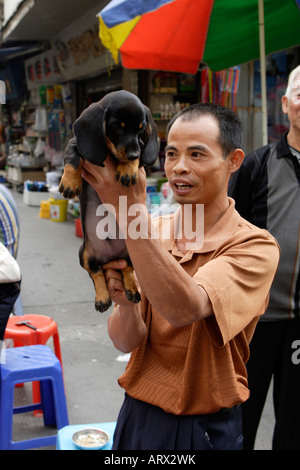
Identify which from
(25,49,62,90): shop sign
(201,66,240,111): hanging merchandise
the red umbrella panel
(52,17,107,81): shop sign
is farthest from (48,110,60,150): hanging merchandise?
the red umbrella panel

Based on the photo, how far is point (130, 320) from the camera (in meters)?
1.54

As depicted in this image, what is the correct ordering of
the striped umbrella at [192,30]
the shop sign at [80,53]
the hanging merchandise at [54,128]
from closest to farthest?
the striped umbrella at [192,30], the shop sign at [80,53], the hanging merchandise at [54,128]

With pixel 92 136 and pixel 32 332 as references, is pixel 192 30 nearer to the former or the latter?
pixel 32 332

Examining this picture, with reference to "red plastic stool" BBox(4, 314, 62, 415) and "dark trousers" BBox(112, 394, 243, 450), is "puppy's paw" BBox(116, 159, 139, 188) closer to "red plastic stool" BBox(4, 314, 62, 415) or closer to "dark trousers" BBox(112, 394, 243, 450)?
"dark trousers" BBox(112, 394, 243, 450)

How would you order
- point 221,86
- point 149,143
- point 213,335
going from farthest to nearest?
point 221,86 → point 213,335 → point 149,143

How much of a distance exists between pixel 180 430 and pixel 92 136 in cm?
96

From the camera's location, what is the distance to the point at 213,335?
4.71 feet

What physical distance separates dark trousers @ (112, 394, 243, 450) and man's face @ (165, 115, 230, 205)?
676 millimetres

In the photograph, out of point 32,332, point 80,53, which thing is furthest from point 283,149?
point 80,53

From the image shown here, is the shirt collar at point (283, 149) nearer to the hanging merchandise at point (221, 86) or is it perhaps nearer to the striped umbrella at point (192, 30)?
the striped umbrella at point (192, 30)

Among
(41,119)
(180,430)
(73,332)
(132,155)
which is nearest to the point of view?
(132,155)

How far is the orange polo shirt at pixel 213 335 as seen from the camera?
142 cm

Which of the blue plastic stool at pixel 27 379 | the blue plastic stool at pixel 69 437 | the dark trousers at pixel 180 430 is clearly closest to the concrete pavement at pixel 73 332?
the blue plastic stool at pixel 27 379

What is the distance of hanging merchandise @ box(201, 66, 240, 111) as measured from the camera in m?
6.58
